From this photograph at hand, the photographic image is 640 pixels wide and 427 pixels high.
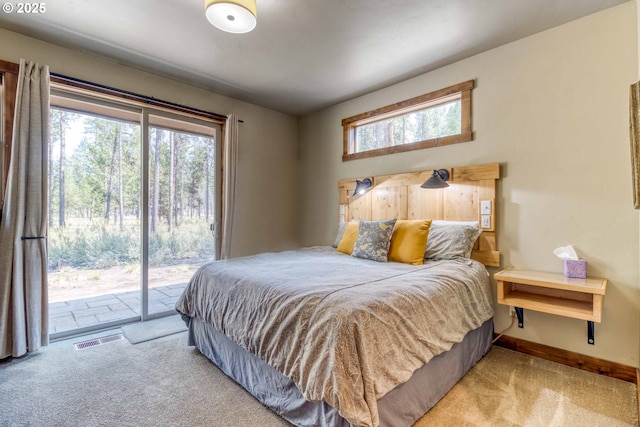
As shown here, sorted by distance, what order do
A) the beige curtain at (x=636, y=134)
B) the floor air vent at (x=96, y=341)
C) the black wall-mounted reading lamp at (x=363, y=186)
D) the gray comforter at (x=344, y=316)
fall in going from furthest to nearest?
the black wall-mounted reading lamp at (x=363, y=186), the floor air vent at (x=96, y=341), the beige curtain at (x=636, y=134), the gray comforter at (x=344, y=316)

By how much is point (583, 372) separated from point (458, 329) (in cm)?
116

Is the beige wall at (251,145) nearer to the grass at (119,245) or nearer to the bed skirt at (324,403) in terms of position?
the grass at (119,245)

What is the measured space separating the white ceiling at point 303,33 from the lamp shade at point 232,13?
0.25 meters

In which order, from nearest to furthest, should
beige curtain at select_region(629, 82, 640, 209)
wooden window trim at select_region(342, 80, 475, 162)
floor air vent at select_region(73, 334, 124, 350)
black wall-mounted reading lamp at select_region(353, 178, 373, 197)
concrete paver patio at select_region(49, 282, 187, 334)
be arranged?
beige curtain at select_region(629, 82, 640, 209), floor air vent at select_region(73, 334, 124, 350), wooden window trim at select_region(342, 80, 475, 162), concrete paver patio at select_region(49, 282, 187, 334), black wall-mounted reading lamp at select_region(353, 178, 373, 197)

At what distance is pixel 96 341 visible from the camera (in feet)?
8.77

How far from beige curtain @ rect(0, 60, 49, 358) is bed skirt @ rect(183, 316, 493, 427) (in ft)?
4.37

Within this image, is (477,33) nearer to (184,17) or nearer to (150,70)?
(184,17)

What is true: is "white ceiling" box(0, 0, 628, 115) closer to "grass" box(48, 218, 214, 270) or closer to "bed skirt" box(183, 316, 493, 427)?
"grass" box(48, 218, 214, 270)

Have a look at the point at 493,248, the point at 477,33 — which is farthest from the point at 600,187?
the point at 477,33

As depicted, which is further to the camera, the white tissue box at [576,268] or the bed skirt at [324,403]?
the white tissue box at [576,268]

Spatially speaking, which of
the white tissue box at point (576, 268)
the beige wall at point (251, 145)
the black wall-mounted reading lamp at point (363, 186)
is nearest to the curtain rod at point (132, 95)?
the beige wall at point (251, 145)

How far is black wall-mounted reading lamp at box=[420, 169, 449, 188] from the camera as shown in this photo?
270cm

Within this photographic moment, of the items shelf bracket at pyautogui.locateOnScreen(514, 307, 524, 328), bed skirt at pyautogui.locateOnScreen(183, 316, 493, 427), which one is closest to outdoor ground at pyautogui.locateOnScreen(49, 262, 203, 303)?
bed skirt at pyautogui.locateOnScreen(183, 316, 493, 427)

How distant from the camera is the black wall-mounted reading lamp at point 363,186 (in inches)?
139
